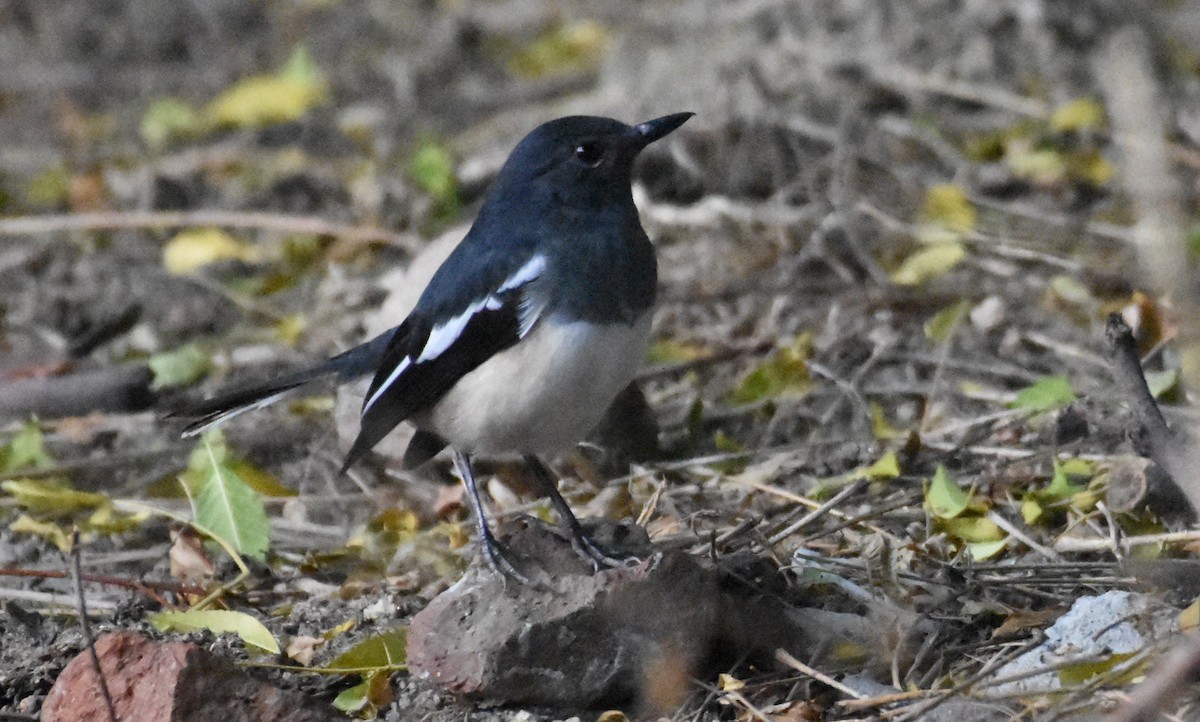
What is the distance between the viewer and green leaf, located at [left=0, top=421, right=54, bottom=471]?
4.61m

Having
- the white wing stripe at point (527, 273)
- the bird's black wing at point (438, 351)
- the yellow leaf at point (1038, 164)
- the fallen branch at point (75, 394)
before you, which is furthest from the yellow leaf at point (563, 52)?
the white wing stripe at point (527, 273)

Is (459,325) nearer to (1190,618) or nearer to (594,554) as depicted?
(594,554)

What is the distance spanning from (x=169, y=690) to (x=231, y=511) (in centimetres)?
105

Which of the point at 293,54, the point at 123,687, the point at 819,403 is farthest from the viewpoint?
the point at 293,54

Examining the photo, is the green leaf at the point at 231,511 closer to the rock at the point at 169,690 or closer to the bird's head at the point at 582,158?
the rock at the point at 169,690

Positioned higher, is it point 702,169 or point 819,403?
point 702,169

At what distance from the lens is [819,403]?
4.69 meters

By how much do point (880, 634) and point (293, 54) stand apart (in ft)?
21.0

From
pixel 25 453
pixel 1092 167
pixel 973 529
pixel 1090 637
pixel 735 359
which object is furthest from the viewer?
pixel 1092 167

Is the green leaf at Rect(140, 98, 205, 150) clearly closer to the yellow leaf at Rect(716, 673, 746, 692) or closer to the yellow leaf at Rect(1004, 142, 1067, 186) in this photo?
the yellow leaf at Rect(1004, 142, 1067, 186)

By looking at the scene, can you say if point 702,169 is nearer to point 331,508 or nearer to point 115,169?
point 331,508

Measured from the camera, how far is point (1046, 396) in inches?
164

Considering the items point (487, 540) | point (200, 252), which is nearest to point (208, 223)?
point (200, 252)

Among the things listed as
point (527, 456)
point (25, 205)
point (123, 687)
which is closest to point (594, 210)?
point (527, 456)
